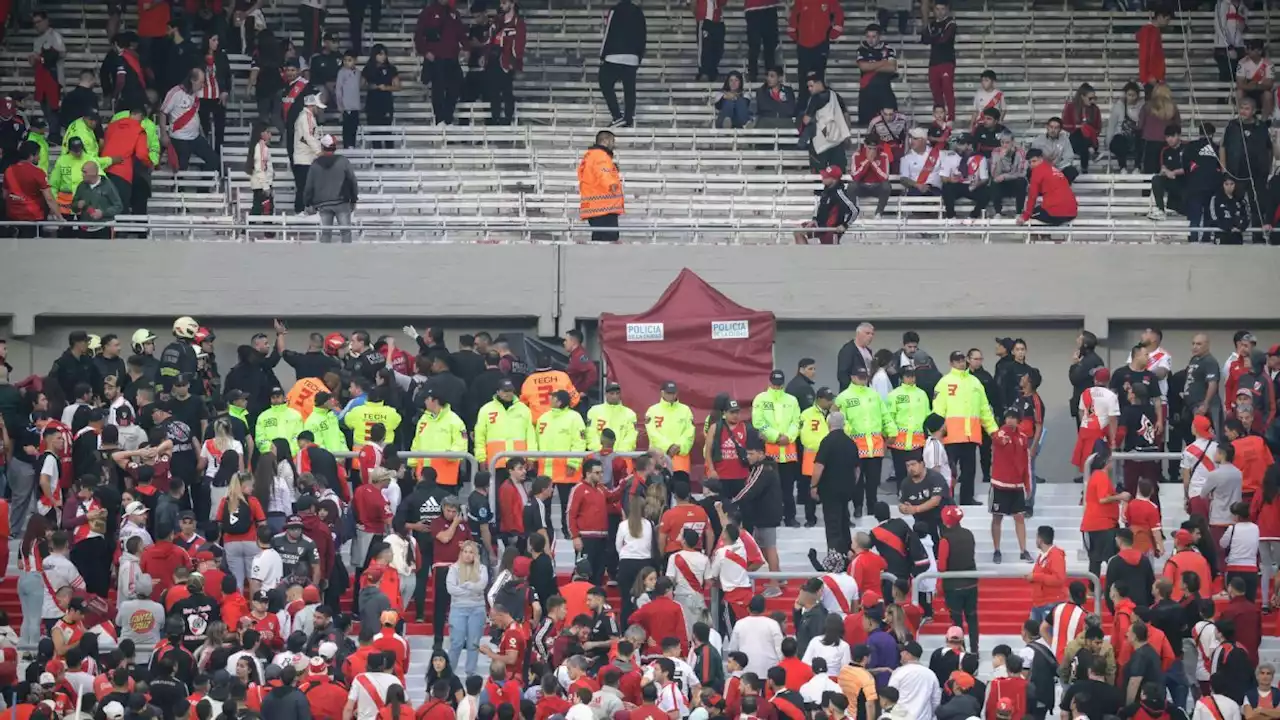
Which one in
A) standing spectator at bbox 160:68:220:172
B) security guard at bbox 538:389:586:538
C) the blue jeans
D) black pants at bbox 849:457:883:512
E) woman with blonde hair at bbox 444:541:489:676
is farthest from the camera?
standing spectator at bbox 160:68:220:172

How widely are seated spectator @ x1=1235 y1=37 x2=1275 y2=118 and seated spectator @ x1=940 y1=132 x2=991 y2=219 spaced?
3655 mm

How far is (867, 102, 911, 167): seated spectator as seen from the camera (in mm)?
27859

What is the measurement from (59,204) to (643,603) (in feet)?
31.9

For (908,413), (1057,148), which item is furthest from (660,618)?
(1057,148)

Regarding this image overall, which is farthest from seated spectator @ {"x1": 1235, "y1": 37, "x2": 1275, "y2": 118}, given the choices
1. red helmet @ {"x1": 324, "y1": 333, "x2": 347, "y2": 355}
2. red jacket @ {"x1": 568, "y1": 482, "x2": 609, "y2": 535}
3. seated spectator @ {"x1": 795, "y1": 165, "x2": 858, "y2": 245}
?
red jacket @ {"x1": 568, "y1": 482, "x2": 609, "y2": 535}

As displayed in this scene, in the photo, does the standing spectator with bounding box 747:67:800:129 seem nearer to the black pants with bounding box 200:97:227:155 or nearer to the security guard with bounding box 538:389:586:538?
the black pants with bounding box 200:97:227:155

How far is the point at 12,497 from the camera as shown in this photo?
22172 millimetres

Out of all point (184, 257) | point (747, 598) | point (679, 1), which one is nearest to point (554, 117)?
point (679, 1)

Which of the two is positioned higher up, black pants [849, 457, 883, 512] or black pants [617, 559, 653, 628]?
black pants [849, 457, 883, 512]

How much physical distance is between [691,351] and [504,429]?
279 centimetres

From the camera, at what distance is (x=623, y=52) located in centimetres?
2872

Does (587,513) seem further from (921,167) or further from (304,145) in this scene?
(921,167)

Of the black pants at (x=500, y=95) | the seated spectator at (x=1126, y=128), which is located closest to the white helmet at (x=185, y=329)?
the black pants at (x=500, y=95)

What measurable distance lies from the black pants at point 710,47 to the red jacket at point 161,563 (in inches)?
484
